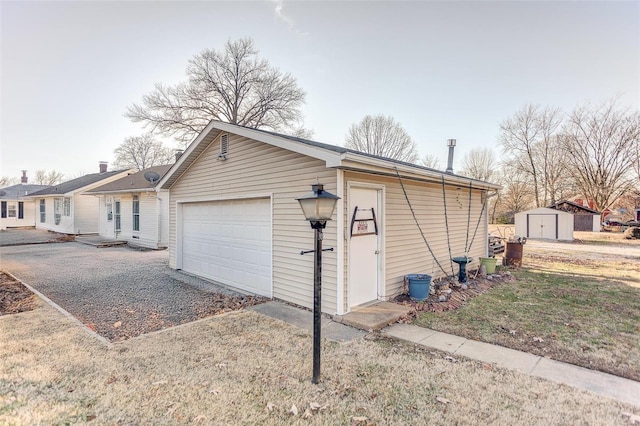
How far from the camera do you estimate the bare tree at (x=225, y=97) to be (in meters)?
22.3

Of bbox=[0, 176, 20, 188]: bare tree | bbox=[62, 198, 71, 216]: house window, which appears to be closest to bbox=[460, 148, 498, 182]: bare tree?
bbox=[62, 198, 71, 216]: house window

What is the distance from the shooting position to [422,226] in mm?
7328

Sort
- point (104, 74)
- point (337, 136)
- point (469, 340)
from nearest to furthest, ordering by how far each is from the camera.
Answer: point (469, 340) < point (104, 74) < point (337, 136)

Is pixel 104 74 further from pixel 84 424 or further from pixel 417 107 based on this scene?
pixel 417 107

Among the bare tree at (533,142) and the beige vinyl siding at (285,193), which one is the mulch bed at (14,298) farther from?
the bare tree at (533,142)

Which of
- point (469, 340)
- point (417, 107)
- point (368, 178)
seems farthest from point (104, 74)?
point (417, 107)

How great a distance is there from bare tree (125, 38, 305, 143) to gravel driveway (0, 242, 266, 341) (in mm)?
13491

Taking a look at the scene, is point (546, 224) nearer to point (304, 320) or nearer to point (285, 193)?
point (285, 193)

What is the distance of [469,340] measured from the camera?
441cm

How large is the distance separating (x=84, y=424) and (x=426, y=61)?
542 inches

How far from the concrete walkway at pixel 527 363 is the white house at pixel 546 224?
64.1ft

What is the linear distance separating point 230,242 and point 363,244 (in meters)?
3.49

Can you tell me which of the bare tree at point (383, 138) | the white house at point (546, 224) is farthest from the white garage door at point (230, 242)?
the bare tree at point (383, 138)

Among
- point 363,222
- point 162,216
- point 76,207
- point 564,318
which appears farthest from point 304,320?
point 76,207
